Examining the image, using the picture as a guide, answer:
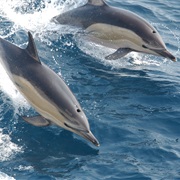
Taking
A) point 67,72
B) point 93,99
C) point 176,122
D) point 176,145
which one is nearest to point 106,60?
point 67,72

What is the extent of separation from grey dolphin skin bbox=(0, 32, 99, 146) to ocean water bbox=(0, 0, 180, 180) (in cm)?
43

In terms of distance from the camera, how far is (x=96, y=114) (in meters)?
9.66

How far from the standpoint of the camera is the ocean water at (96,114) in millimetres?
8047

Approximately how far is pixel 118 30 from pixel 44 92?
13.8ft

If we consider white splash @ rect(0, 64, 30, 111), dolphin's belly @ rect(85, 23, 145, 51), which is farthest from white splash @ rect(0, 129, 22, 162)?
dolphin's belly @ rect(85, 23, 145, 51)

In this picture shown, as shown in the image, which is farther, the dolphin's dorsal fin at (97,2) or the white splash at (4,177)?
the dolphin's dorsal fin at (97,2)

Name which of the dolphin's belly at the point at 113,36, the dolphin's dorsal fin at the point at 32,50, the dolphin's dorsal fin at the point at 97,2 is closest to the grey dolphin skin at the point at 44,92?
the dolphin's dorsal fin at the point at 32,50

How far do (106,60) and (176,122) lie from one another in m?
3.12

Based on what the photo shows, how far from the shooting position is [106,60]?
40.3 feet

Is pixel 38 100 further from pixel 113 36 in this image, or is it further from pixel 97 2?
pixel 97 2

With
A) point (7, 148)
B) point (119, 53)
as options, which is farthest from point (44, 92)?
point (119, 53)

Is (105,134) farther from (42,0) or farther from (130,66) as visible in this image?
(42,0)

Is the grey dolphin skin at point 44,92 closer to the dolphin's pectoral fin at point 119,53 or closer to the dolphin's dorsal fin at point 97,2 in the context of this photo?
the dolphin's pectoral fin at point 119,53

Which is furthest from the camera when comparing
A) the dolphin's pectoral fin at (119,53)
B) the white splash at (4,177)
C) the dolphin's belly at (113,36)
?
the dolphin's belly at (113,36)
